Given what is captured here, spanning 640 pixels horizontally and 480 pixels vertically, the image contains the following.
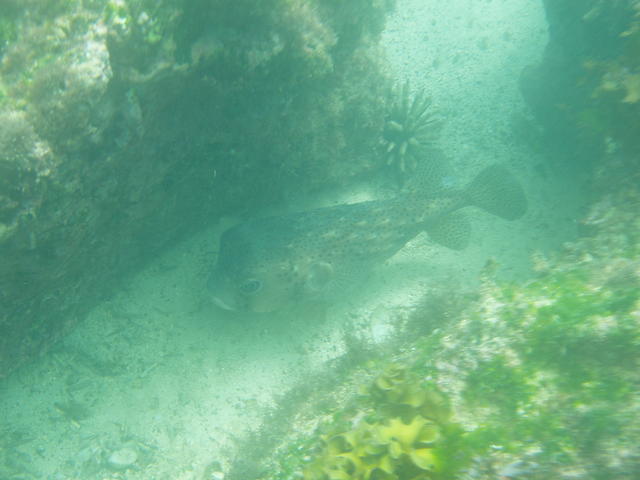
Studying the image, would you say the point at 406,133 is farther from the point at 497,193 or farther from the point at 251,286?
the point at 251,286

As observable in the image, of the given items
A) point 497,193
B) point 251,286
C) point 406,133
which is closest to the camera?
point 251,286

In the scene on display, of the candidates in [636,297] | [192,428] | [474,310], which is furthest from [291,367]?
[636,297]

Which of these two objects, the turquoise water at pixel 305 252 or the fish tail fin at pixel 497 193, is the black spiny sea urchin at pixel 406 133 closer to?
the turquoise water at pixel 305 252

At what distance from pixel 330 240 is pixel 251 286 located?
4.54ft

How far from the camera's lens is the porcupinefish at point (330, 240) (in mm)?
5309

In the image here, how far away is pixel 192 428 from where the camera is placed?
17.0 feet

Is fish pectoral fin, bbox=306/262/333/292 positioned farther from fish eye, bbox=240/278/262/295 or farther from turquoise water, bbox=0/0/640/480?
fish eye, bbox=240/278/262/295

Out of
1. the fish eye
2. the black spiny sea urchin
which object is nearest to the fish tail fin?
the black spiny sea urchin

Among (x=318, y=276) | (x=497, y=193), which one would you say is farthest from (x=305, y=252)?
(x=497, y=193)

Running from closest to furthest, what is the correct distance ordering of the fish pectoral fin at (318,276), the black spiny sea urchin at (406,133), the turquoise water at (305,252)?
1. the turquoise water at (305,252)
2. the fish pectoral fin at (318,276)
3. the black spiny sea urchin at (406,133)

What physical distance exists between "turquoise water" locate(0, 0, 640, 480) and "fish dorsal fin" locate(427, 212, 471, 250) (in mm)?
43

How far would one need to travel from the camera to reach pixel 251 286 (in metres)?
5.26

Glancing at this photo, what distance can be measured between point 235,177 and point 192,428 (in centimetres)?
372

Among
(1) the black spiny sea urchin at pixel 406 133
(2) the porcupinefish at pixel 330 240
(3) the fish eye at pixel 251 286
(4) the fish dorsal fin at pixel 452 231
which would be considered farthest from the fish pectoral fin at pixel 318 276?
(1) the black spiny sea urchin at pixel 406 133
